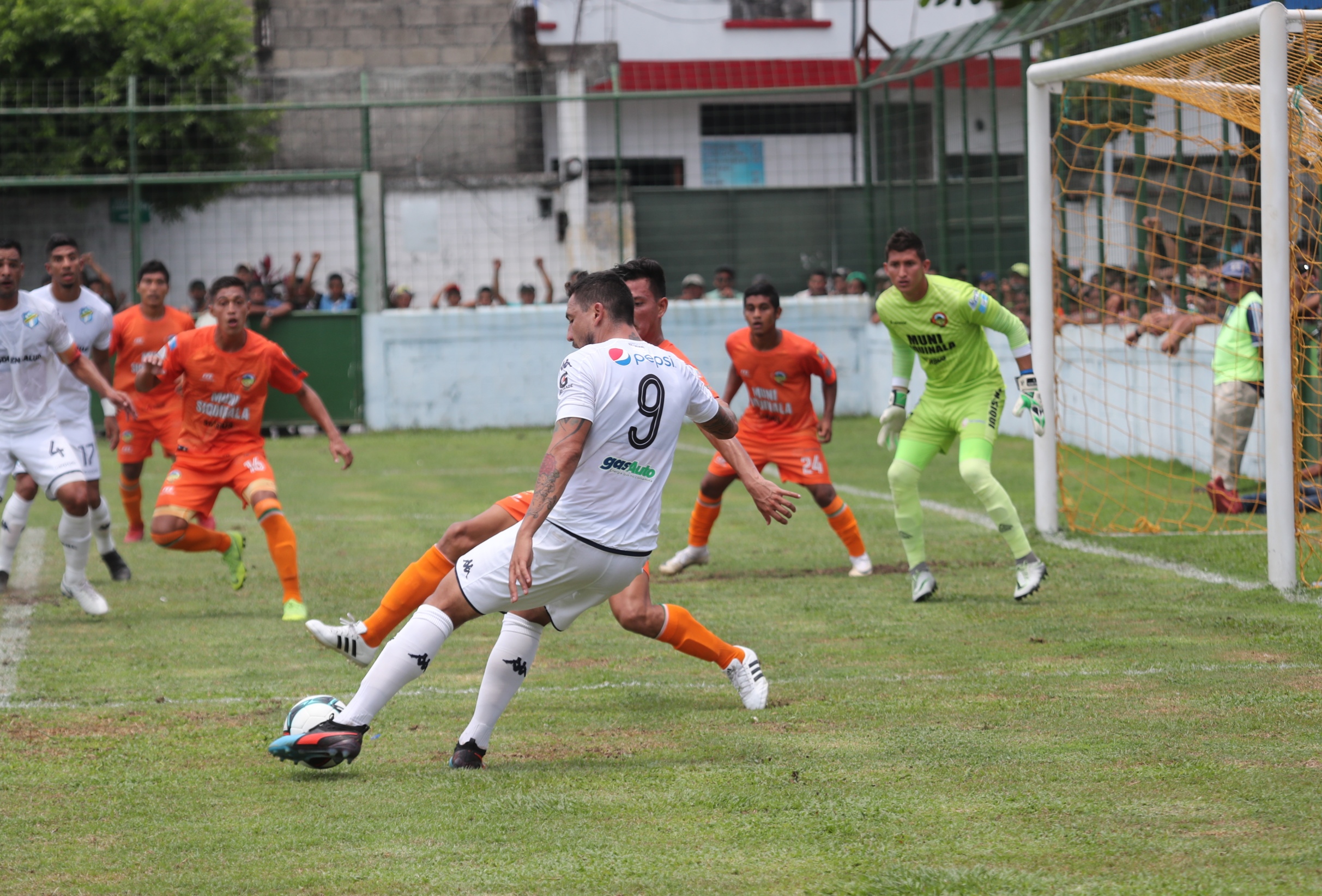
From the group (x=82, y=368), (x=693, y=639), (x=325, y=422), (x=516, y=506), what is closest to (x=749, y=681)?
(x=693, y=639)

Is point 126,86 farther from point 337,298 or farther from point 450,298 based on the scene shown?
point 450,298

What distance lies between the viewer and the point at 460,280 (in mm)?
21422

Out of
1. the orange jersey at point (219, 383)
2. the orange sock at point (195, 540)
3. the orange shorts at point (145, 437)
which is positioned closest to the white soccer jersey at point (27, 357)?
the orange jersey at point (219, 383)

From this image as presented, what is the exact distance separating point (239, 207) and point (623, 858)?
19138 millimetres

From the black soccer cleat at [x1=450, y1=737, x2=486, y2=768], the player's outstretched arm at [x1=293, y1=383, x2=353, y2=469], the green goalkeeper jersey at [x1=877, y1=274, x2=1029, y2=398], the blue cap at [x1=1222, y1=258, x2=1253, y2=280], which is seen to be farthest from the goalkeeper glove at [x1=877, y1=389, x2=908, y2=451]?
the black soccer cleat at [x1=450, y1=737, x2=486, y2=768]

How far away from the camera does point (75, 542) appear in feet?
29.6

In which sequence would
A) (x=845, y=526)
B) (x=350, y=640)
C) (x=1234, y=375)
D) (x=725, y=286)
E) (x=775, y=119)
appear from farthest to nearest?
(x=775, y=119) → (x=725, y=286) → (x=1234, y=375) → (x=845, y=526) → (x=350, y=640)

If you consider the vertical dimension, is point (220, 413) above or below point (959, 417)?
above

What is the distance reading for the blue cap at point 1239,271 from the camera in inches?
458

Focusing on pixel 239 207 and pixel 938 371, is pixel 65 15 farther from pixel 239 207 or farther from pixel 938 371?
pixel 938 371

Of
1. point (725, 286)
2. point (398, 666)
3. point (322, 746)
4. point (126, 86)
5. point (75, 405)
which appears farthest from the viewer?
point (126, 86)

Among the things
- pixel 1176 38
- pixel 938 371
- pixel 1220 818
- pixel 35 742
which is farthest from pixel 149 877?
pixel 1176 38

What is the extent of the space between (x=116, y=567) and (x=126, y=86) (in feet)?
42.6

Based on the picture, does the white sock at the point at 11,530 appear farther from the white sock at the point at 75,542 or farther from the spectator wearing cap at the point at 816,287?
the spectator wearing cap at the point at 816,287
